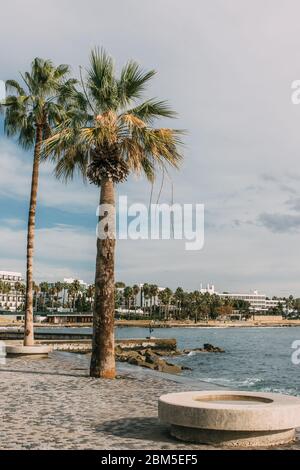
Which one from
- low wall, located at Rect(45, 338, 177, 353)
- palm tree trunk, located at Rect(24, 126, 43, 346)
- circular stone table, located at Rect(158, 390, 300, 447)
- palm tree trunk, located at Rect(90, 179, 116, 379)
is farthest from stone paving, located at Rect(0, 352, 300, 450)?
low wall, located at Rect(45, 338, 177, 353)

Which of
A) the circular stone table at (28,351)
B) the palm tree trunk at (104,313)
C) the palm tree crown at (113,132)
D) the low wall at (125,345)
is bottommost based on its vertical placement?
the low wall at (125,345)

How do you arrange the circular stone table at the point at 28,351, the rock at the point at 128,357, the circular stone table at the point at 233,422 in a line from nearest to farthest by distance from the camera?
the circular stone table at the point at 233,422, the circular stone table at the point at 28,351, the rock at the point at 128,357

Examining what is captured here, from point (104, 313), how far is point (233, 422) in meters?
9.58

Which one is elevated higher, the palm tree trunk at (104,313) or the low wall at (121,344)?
the palm tree trunk at (104,313)

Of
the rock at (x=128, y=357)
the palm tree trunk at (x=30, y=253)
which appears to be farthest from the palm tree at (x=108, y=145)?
the rock at (x=128, y=357)

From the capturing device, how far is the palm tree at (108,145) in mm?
17703

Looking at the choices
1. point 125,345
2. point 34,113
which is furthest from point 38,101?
point 125,345

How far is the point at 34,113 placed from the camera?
2659cm

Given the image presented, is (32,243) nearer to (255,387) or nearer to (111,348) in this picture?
(111,348)

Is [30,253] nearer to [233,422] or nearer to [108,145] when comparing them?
[108,145]

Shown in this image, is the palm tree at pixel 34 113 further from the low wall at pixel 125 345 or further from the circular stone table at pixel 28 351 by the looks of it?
the low wall at pixel 125 345

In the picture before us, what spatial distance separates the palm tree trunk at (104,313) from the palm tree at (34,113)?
8771 mm

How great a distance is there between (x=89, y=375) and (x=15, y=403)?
5.58m
